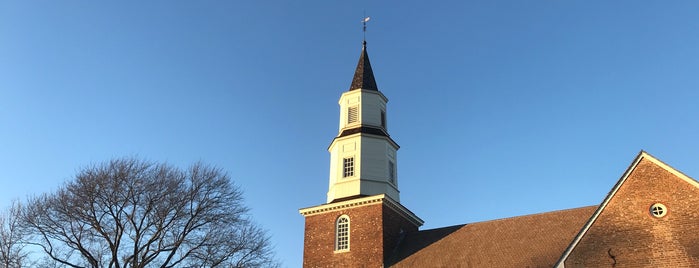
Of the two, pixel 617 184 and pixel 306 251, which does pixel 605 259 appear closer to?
pixel 617 184

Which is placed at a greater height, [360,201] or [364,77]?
[364,77]

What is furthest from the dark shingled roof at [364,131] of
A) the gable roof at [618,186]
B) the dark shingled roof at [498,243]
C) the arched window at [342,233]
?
the gable roof at [618,186]

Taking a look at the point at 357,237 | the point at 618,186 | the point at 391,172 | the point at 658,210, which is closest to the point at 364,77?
the point at 391,172

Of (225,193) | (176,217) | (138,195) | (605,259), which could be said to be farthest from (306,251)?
(605,259)

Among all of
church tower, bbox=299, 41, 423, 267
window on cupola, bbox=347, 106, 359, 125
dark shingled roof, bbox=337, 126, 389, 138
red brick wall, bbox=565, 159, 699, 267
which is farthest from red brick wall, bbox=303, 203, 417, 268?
red brick wall, bbox=565, 159, 699, 267

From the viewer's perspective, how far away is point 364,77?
33.8m

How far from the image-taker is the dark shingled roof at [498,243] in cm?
2303

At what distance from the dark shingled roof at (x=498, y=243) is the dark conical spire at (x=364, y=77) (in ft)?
31.5

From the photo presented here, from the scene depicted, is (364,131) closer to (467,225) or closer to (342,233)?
(342,233)

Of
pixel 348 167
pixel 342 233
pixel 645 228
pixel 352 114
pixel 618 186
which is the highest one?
pixel 352 114

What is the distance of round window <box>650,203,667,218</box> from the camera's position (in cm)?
1773

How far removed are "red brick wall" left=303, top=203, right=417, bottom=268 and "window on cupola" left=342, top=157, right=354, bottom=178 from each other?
7.02 feet

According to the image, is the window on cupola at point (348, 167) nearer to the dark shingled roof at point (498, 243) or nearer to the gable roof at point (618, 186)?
the dark shingled roof at point (498, 243)

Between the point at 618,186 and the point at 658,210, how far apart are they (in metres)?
1.36
